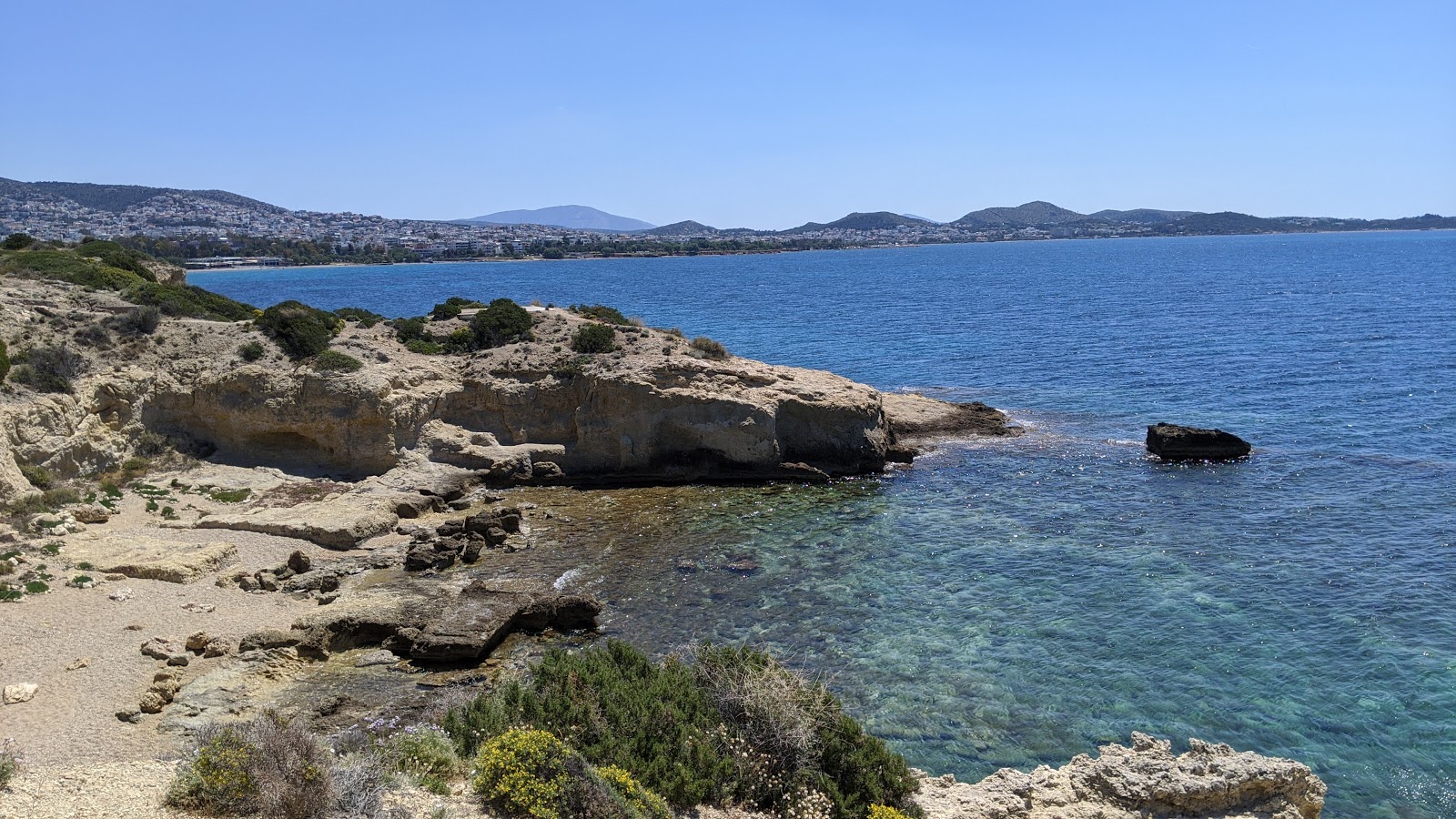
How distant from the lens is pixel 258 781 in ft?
31.8

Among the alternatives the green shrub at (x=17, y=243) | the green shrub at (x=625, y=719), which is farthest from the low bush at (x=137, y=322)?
the green shrub at (x=625, y=719)

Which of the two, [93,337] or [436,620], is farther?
[93,337]

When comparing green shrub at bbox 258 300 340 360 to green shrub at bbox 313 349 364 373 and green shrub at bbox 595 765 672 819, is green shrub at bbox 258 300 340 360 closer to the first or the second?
green shrub at bbox 313 349 364 373

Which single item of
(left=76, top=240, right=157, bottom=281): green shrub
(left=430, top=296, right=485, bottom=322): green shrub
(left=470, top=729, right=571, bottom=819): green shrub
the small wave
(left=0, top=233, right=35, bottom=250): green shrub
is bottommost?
the small wave

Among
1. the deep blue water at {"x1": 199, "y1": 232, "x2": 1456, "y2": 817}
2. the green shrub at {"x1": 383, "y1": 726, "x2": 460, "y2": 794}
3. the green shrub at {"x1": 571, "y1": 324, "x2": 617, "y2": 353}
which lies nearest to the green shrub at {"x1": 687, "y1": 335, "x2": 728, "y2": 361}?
the green shrub at {"x1": 571, "y1": 324, "x2": 617, "y2": 353}

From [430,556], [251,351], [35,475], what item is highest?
[251,351]

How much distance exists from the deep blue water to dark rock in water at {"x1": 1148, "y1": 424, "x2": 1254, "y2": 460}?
69 cm

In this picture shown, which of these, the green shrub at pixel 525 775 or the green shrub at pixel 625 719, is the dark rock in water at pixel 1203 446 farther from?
the green shrub at pixel 525 775

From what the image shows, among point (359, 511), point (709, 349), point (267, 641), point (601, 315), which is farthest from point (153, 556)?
point (601, 315)

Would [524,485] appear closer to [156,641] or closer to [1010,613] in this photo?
[156,641]

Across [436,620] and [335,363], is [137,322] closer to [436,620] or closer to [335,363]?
[335,363]

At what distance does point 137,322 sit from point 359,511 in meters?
12.0

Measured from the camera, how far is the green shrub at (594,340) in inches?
1314

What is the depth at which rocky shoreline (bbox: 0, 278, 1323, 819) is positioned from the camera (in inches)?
547
